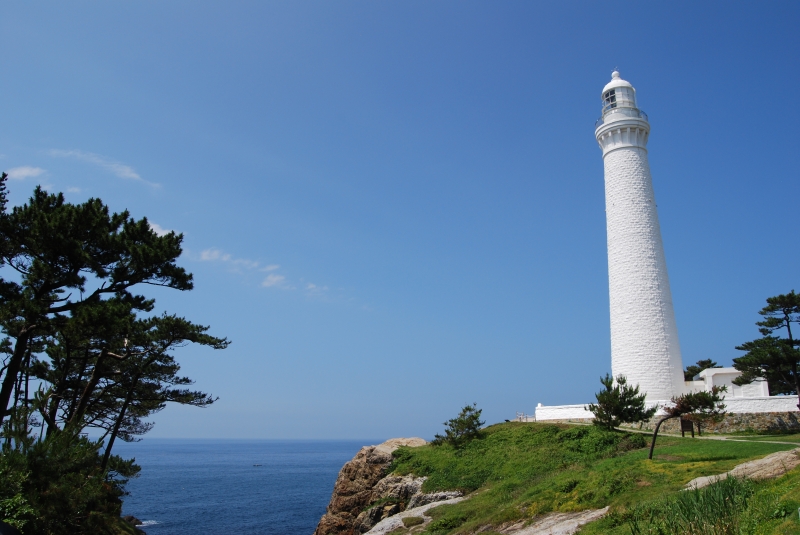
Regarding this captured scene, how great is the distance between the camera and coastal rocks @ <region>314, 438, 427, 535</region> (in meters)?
25.7

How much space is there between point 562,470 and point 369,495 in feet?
34.2

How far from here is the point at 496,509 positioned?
18.2m

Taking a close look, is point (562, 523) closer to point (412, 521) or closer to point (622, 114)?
point (412, 521)

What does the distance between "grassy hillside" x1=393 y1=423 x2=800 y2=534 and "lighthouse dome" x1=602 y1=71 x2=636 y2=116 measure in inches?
809

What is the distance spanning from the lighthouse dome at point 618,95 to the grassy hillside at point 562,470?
809 inches

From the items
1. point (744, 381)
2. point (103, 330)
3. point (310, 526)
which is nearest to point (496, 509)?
point (103, 330)

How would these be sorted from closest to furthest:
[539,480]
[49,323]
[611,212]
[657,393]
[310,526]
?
1. [49,323]
2. [539,480]
3. [657,393]
4. [611,212]
5. [310,526]

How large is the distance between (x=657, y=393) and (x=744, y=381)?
15.9ft

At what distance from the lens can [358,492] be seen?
1097 inches

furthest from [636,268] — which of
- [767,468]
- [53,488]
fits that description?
[53,488]

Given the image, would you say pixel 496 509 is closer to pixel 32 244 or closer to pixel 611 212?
pixel 32 244

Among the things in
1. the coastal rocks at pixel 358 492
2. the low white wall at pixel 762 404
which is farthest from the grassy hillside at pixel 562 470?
the low white wall at pixel 762 404

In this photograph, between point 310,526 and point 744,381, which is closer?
point 744,381

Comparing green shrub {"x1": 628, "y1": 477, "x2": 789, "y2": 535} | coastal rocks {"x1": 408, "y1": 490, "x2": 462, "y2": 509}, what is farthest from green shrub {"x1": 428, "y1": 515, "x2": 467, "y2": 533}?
green shrub {"x1": 628, "y1": 477, "x2": 789, "y2": 535}
